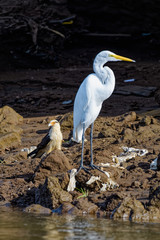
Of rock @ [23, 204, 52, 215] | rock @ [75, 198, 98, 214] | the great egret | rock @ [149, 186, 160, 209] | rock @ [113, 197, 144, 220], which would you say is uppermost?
the great egret

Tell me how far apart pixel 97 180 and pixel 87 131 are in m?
3.90

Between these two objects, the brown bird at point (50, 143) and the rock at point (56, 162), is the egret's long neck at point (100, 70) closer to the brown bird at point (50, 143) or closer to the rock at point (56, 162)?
the rock at point (56, 162)

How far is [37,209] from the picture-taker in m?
6.77

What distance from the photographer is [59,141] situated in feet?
30.4

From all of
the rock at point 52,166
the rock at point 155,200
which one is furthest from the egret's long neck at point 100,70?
the rock at point 155,200

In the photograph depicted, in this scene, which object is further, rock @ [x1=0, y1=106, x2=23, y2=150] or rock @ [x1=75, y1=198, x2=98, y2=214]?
rock @ [x1=0, y1=106, x2=23, y2=150]

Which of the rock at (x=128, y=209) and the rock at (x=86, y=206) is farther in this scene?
the rock at (x=86, y=206)

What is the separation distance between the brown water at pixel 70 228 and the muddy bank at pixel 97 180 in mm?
322

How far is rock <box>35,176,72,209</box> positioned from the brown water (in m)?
0.41

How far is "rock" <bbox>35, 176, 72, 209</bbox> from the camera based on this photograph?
685cm

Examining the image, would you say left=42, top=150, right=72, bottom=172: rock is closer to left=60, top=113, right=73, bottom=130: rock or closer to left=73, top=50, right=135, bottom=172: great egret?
left=73, top=50, right=135, bottom=172: great egret

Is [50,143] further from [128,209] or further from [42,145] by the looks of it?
[128,209]

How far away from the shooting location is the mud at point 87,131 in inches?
270

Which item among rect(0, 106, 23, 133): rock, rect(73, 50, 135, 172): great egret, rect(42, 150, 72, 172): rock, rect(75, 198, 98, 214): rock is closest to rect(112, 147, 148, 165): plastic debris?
rect(73, 50, 135, 172): great egret
